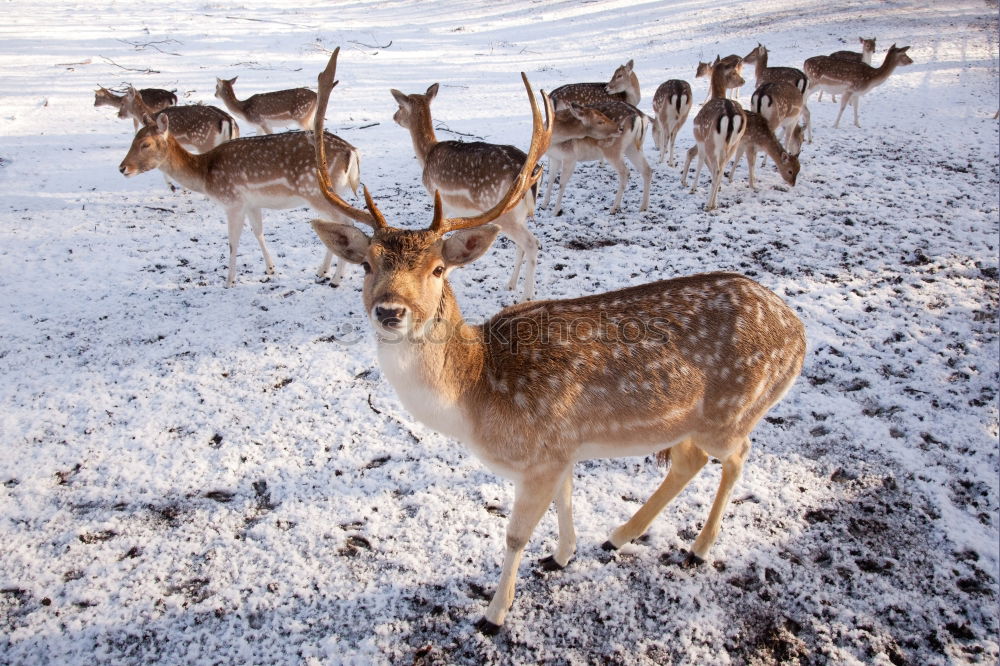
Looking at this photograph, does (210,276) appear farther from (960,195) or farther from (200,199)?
(960,195)

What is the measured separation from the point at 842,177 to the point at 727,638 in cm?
717

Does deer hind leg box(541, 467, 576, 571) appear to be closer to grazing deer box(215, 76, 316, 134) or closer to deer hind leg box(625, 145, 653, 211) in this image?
deer hind leg box(625, 145, 653, 211)

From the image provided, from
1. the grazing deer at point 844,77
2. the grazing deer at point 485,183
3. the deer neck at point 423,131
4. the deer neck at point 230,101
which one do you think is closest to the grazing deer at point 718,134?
the grazing deer at point 485,183

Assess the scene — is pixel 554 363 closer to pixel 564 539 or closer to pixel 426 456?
pixel 564 539

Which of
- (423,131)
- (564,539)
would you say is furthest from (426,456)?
(423,131)

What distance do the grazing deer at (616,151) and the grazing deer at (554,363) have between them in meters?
4.51

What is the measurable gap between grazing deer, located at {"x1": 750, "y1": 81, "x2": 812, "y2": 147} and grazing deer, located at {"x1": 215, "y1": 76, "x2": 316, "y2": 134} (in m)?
6.56

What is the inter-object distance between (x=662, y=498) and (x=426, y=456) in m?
1.41

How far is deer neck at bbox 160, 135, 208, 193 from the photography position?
5.60 m

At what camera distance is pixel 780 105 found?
27.5ft

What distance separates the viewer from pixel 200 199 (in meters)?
7.17

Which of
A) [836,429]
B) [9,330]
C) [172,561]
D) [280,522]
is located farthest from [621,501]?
[9,330]

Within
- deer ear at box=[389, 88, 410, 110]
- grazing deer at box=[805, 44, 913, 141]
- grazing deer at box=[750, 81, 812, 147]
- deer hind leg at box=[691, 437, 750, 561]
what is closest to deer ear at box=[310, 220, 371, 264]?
deer hind leg at box=[691, 437, 750, 561]

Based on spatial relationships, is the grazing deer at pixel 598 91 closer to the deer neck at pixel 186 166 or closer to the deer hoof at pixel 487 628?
the deer neck at pixel 186 166
